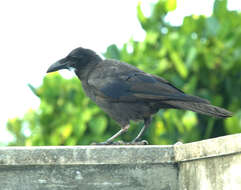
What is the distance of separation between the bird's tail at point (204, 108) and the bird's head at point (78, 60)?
60.1 inches

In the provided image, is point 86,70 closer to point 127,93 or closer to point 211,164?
point 127,93

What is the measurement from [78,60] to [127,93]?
100 cm

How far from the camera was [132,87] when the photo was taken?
5.79m

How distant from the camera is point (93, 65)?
6430 millimetres

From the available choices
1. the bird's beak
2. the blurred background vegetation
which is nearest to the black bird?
the bird's beak

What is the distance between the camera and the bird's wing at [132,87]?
5.50m

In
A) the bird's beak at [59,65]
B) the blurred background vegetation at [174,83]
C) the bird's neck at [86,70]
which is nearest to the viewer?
the bird's beak at [59,65]

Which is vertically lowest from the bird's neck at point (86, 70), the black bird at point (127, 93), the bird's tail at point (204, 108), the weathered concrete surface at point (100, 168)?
the weathered concrete surface at point (100, 168)

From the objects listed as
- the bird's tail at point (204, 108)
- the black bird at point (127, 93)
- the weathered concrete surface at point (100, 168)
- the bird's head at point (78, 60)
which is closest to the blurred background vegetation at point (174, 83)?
the bird's head at point (78, 60)

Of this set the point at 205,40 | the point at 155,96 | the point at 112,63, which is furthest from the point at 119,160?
the point at 205,40

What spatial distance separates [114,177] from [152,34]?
5829 millimetres

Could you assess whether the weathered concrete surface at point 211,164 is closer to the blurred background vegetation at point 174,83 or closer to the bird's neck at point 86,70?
the bird's neck at point 86,70

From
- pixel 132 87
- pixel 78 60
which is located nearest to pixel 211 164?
pixel 132 87

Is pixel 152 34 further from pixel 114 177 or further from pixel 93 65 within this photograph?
Result: pixel 114 177
